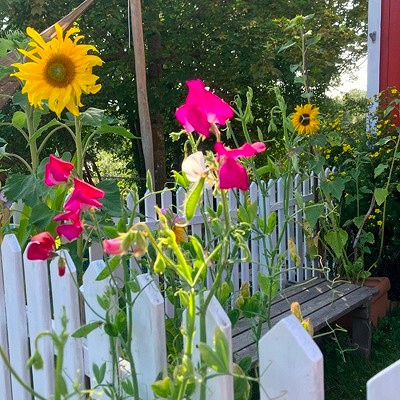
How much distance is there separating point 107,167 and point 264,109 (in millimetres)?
4447

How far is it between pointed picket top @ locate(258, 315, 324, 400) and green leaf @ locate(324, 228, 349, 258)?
7.87 feet

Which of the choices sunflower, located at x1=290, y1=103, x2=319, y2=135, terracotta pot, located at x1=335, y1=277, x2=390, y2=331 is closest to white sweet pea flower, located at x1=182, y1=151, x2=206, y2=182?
sunflower, located at x1=290, y1=103, x2=319, y2=135

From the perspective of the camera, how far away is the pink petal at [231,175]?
798 millimetres

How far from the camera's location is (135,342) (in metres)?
1.25

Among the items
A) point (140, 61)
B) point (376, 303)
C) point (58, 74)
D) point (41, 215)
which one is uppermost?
point (140, 61)

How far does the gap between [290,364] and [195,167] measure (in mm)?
351

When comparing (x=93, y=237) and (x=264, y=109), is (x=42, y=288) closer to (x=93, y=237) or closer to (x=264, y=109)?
(x=93, y=237)

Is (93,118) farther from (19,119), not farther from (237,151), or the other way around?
(237,151)

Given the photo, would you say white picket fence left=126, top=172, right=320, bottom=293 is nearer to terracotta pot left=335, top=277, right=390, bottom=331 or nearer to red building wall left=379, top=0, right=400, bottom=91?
terracotta pot left=335, top=277, right=390, bottom=331

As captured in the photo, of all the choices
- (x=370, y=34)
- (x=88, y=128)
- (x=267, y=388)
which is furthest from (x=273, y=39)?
(x=267, y=388)

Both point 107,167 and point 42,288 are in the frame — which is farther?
point 107,167

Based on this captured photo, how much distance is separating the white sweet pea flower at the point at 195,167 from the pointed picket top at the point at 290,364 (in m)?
0.27

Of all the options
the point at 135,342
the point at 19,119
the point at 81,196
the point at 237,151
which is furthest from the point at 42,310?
the point at 237,151

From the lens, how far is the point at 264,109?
9484mm
